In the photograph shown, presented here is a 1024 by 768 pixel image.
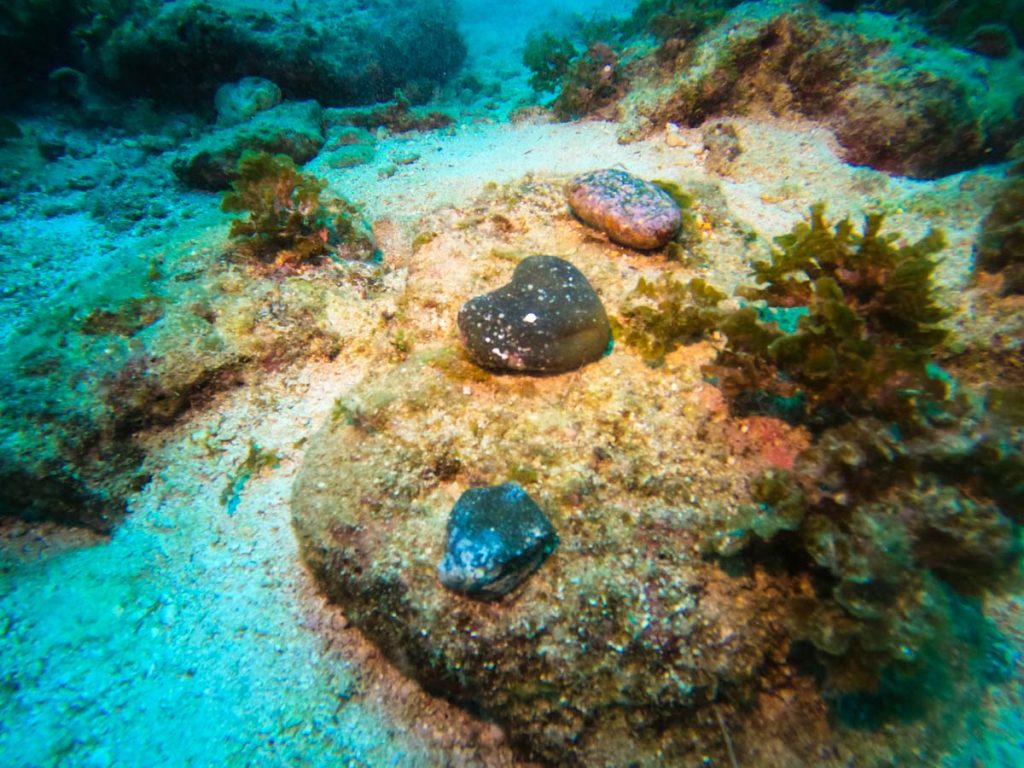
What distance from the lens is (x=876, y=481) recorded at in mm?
2367

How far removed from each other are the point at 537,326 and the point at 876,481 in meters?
2.19

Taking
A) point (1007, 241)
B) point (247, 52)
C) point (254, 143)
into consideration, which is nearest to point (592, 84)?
point (254, 143)

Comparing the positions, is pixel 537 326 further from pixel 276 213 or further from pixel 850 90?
pixel 850 90

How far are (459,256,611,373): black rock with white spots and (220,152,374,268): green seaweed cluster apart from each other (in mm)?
2771

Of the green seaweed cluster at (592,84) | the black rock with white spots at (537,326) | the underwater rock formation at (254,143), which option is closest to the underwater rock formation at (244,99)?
the underwater rock formation at (254,143)

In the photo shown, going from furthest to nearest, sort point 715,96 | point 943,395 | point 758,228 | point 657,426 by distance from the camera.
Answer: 1. point 715,96
2. point 758,228
3. point 657,426
4. point 943,395

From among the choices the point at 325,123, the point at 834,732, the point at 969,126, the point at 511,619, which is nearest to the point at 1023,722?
the point at 834,732

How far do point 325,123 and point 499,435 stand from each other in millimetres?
9514

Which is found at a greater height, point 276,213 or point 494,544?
point 276,213

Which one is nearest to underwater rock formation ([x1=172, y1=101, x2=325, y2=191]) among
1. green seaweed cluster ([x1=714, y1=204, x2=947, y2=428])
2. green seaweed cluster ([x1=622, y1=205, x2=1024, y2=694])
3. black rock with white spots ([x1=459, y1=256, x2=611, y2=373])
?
black rock with white spots ([x1=459, y1=256, x2=611, y2=373])

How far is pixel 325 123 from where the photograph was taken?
372 inches

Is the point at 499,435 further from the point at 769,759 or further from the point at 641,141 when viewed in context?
the point at 641,141

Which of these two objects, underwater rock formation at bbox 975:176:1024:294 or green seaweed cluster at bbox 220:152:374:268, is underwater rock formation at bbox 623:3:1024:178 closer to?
underwater rock formation at bbox 975:176:1024:294

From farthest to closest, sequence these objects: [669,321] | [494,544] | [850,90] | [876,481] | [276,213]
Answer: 1. [850,90]
2. [276,213]
3. [669,321]
4. [494,544]
5. [876,481]
